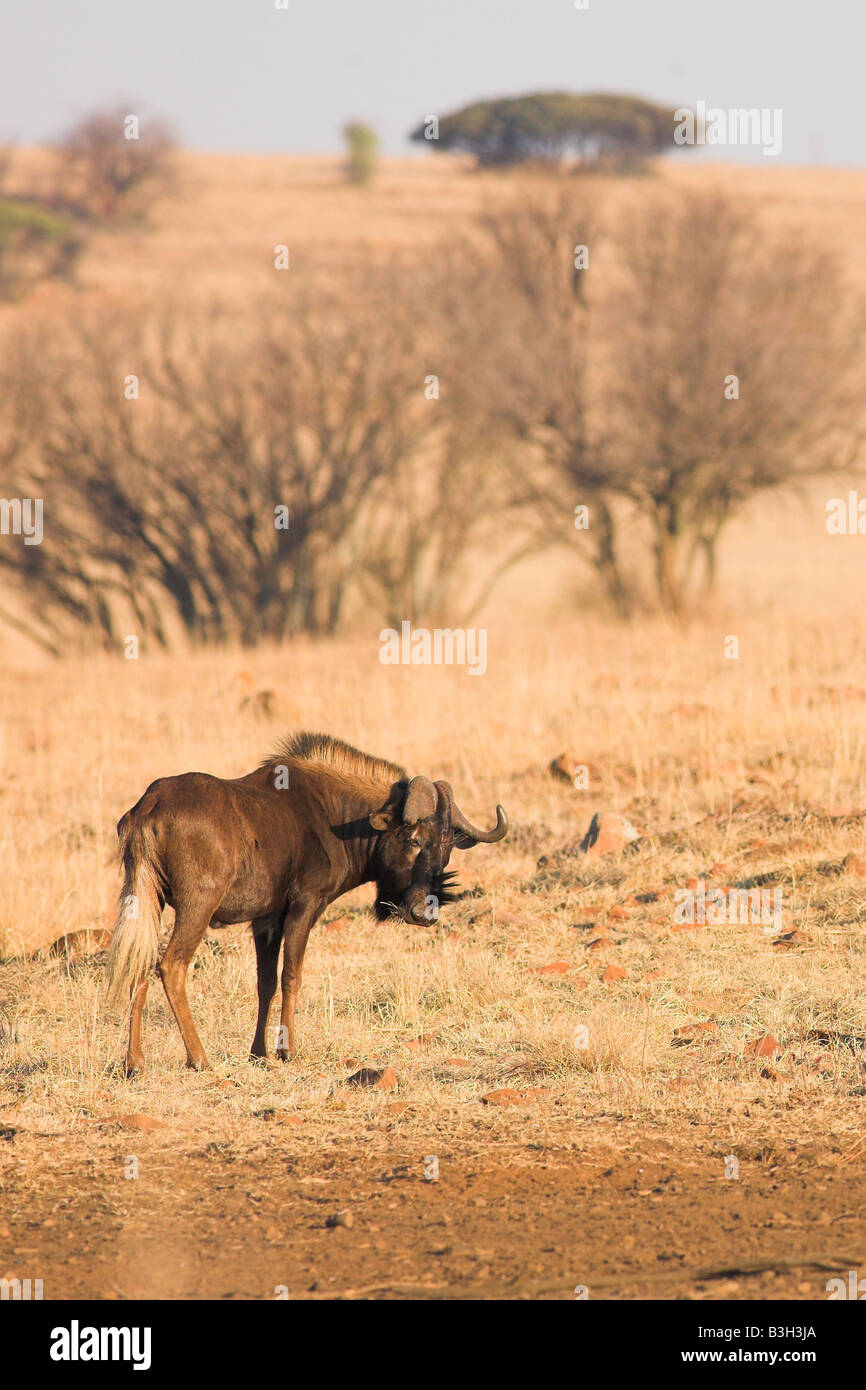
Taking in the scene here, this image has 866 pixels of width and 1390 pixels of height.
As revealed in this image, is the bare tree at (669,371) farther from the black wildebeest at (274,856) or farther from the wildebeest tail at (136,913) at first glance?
the wildebeest tail at (136,913)

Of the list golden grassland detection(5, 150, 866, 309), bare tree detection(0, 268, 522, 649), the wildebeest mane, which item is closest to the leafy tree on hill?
golden grassland detection(5, 150, 866, 309)

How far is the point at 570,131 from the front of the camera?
50.7m

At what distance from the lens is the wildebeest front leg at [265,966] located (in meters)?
6.88

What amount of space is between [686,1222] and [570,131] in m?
50.2

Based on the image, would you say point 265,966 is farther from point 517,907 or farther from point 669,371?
point 669,371

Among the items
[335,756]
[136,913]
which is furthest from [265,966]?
[335,756]

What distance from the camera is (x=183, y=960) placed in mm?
6504

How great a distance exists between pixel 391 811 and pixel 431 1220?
2219 mm

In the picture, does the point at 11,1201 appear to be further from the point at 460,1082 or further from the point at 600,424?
the point at 600,424

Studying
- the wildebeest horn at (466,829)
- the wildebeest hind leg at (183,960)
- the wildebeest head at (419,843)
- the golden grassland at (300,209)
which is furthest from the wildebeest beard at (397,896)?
the golden grassland at (300,209)

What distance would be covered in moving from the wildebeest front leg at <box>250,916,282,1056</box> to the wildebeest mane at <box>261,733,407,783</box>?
0.76 m

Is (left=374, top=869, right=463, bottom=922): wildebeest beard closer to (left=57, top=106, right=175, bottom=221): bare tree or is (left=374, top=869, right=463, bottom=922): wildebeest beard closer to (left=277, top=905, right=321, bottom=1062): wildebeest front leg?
(left=277, top=905, right=321, bottom=1062): wildebeest front leg

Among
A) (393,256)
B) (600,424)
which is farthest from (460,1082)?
(393,256)

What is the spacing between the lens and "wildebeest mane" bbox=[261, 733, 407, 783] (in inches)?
286
